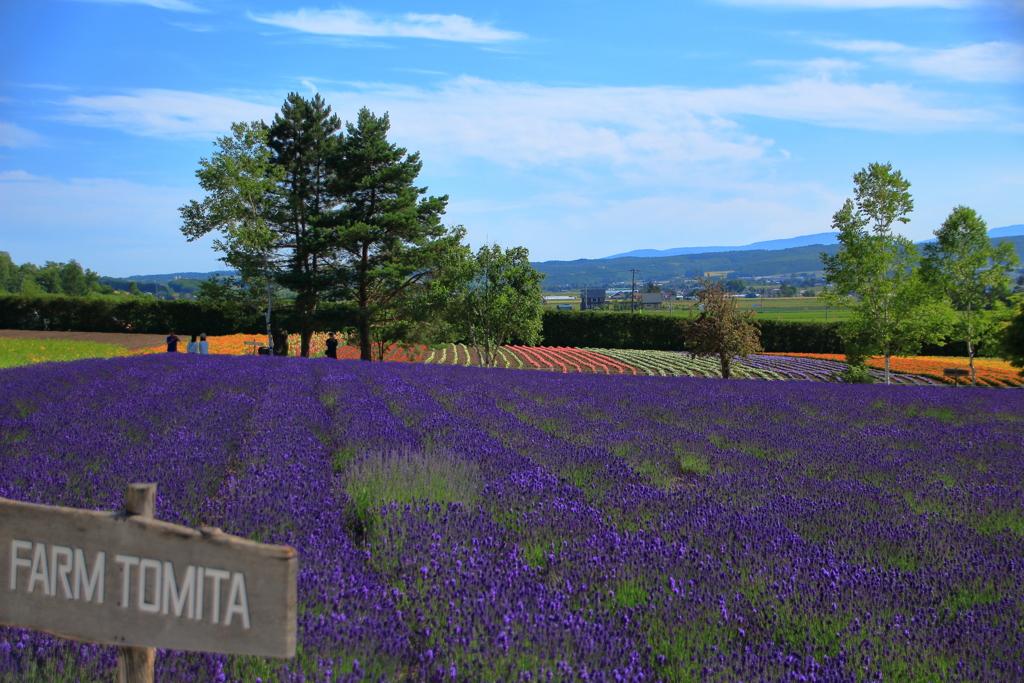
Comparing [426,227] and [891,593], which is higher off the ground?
[426,227]

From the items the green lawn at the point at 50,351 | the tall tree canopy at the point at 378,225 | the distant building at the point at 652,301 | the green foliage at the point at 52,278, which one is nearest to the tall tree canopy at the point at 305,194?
the tall tree canopy at the point at 378,225

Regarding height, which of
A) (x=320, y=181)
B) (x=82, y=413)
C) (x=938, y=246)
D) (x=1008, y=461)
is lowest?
(x=1008, y=461)

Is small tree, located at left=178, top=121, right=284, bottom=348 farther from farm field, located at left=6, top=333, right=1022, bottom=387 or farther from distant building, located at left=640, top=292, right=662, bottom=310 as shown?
distant building, located at left=640, top=292, right=662, bottom=310

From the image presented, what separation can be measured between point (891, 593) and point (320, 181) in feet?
96.9

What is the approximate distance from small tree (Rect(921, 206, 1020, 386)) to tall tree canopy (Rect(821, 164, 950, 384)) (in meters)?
1.37

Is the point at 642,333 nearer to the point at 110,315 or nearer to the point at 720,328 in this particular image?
the point at 720,328

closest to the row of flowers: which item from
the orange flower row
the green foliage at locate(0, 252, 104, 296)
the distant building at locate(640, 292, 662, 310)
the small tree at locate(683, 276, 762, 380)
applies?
the orange flower row

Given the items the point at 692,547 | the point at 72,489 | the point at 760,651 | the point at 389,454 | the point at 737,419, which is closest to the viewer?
the point at 760,651

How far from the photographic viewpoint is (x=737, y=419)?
743cm

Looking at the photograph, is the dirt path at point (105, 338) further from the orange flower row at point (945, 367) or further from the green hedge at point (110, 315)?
the orange flower row at point (945, 367)

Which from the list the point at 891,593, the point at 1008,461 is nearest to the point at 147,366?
the point at 891,593

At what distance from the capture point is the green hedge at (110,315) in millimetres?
38875

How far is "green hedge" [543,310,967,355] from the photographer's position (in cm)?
3959

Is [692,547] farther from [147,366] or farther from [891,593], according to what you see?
[147,366]
